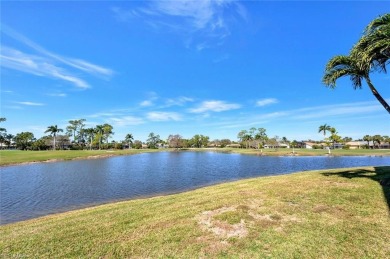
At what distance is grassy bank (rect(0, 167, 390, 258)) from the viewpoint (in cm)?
610

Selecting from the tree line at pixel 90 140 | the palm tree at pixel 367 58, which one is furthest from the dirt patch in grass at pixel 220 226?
the tree line at pixel 90 140

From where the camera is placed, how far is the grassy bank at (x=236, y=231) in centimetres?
610

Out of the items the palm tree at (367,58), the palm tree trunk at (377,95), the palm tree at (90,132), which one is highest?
the palm tree at (90,132)

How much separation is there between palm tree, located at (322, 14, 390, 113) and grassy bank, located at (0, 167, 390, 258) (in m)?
5.91

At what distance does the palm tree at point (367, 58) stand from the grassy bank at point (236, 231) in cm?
591

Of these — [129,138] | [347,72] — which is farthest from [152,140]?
[347,72]

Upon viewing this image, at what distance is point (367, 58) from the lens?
10383 mm

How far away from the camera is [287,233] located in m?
6.86

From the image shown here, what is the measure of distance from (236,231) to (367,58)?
9723 millimetres

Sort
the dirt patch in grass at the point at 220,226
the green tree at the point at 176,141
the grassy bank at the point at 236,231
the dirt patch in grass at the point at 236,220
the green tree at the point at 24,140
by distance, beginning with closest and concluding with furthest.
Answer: the grassy bank at the point at 236,231
the dirt patch in grass at the point at 220,226
the dirt patch in grass at the point at 236,220
the green tree at the point at 24,140
the green tree at the point at 176,141

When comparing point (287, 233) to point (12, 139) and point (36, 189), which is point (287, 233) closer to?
point (36, 189)

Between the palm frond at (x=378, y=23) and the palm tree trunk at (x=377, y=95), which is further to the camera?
the palm tree trunk at (x=377, y=95)

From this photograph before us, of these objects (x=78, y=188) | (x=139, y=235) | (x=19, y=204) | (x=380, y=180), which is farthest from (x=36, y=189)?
(x=380, y=180)

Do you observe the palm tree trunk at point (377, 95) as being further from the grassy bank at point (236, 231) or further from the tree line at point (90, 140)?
the tree line at point (90, 140)
